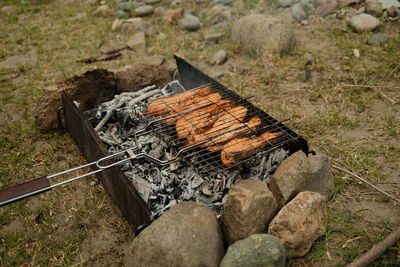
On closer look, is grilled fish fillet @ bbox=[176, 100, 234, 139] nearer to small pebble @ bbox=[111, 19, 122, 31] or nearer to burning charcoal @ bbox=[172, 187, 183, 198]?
burning charcoal @ bbox=[172, 187, 183, 198]

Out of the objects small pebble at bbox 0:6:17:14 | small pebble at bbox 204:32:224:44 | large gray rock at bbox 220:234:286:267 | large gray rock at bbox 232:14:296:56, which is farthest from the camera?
small pebble at bbox 0:6:17:14

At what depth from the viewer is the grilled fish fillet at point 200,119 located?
369 cm

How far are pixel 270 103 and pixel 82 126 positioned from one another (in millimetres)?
2712

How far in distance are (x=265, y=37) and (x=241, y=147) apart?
372 cm

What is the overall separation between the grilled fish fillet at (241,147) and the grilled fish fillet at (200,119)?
392mm

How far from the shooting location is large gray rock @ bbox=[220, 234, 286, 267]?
8.36ft

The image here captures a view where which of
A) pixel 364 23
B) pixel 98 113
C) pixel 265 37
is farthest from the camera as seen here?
pixel 364 23

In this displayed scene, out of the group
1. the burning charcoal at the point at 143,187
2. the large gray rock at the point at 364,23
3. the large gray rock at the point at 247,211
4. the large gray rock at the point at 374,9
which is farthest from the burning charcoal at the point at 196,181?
the large gray rock at the point at 374,9

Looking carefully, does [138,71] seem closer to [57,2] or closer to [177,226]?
[177,226]

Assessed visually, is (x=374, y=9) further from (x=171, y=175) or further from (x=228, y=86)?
(x=171, y=175)

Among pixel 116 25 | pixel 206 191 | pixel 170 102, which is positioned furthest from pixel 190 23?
pixel 206 191

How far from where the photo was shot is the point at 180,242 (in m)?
2.57

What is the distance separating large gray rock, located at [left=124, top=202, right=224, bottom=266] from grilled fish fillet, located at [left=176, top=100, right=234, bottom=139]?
1078 mm

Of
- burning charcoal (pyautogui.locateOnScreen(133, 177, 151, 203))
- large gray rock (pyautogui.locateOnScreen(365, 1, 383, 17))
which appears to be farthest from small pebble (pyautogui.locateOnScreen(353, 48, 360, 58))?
burning charcoal (pyautogui.locateOnScreen(133, 177, 151, 203))
